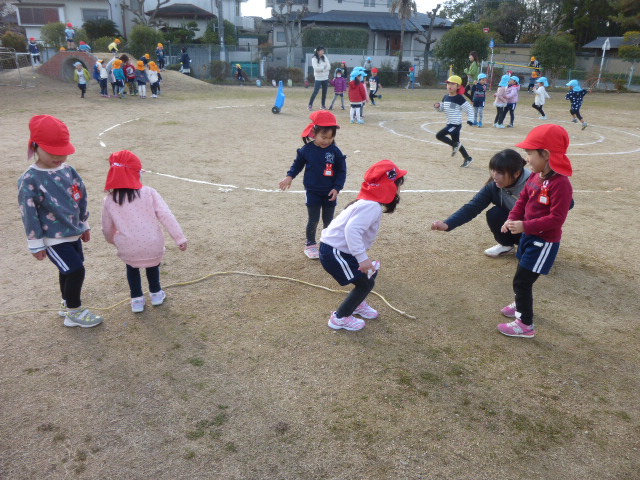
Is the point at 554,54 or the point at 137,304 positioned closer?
the point at 137,304

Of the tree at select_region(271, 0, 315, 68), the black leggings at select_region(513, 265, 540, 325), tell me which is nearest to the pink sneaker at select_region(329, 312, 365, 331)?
the black leggings at select_region(513, 265, 540, 325)

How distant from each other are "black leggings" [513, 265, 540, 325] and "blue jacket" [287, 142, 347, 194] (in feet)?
6.90

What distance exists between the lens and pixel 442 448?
285 centimetres

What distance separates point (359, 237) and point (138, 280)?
1965mm

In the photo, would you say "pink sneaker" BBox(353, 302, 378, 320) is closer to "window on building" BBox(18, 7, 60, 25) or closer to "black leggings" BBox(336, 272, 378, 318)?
"black leggings" BBox(336, 272, 378, 318)

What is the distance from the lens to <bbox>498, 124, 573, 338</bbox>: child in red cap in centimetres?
368

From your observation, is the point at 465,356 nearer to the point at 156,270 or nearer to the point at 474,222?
the point at 156,270

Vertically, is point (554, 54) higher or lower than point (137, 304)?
higher

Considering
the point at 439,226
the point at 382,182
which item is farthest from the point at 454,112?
the point at 382,182

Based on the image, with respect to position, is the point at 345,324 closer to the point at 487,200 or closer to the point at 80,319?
the point at 487,200

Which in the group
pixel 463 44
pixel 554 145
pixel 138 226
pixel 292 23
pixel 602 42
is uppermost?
pixel 292 23

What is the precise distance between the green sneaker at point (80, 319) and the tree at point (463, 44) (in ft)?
109

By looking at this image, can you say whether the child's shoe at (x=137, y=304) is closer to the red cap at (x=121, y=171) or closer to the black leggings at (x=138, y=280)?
the black leggings at (x=138, y=280)

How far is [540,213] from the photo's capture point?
3.85 metres
